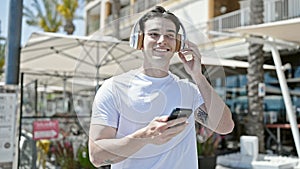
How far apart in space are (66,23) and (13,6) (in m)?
22.0

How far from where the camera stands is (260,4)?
7.74m

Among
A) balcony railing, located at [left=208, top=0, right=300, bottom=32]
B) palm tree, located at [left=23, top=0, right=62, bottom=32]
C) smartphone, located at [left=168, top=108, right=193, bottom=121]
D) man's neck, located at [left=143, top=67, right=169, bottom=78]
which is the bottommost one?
smartphone, located at [left=168, top=108, right=193, bottom=121]

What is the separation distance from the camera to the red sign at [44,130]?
14.2 ft

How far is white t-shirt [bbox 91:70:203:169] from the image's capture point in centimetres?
103

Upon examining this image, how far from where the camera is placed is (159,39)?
A: 100cm

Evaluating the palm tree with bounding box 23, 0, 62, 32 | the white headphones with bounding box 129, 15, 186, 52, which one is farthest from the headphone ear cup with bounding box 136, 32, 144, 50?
the palm tree with bounding box 23, 0, 62, 32

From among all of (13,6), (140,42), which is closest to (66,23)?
(13,6)

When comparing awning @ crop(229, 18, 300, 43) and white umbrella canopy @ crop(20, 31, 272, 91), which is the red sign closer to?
white umbrella canopy @ crop(20, 31, 272, 91)

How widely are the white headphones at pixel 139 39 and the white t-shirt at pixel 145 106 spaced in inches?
3.5

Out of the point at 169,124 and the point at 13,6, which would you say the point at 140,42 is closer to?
the point at 169,124

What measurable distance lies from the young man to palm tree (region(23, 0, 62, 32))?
23.9 metres

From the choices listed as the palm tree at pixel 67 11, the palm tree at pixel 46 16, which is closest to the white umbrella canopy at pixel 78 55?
the palm tree at pixel 67 11

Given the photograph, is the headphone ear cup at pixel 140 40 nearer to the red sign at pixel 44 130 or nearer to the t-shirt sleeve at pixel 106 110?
the t-shirt sleeve at pixel 106 110

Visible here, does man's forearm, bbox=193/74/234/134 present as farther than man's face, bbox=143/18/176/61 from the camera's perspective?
Yes
